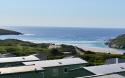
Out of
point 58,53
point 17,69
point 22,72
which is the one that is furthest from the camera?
point 58,53

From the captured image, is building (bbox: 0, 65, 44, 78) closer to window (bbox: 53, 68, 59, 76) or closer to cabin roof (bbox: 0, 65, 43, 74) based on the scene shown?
cabin roof (bbox: 0, 65, 43, 74)

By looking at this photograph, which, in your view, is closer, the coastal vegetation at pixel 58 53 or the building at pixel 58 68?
the building at pixel 58 68

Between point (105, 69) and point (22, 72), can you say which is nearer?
point (22, 72)

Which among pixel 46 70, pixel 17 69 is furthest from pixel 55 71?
pixel 17 69

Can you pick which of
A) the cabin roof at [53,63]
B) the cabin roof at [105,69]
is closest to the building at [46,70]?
the cabin roof at [53,63]

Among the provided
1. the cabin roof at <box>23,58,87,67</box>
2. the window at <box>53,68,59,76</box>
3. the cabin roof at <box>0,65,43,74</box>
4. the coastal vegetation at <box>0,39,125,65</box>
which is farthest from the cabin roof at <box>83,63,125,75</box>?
the coastal vegetation at <box>0,39,125,65</box>

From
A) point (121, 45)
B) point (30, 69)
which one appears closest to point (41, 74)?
point (30, 69)

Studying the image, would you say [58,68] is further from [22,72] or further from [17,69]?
[22,72]

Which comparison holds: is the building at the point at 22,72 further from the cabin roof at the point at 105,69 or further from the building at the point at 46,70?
the cabin roof at the point at 105,69
